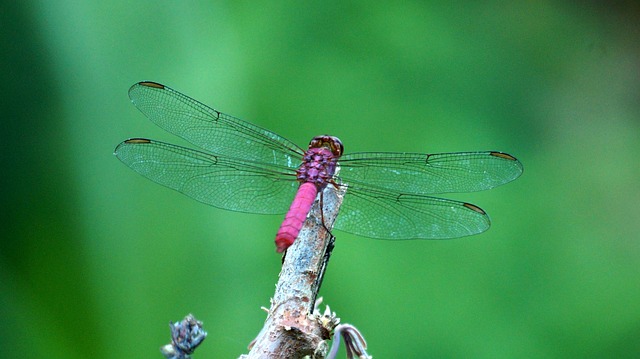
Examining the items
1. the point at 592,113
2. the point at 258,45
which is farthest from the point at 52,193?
the point at 592,113

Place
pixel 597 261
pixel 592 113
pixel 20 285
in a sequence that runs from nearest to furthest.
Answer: pixel 20 285, pixel 597 261, pixel 592 113

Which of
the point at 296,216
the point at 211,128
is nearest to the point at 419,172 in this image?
the point at 296,216

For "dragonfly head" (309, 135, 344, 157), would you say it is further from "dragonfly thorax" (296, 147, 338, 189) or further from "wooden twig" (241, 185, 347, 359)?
"wooden twig" (241, 185, 347, 359)

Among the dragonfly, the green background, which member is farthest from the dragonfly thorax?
the green background

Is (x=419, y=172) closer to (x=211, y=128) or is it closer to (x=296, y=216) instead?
(x=296, y=216)

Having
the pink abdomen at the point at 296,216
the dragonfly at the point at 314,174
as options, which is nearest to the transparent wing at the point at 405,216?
the dragonfly at the point at 314,174

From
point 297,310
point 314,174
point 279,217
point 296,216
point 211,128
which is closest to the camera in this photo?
point 297,310

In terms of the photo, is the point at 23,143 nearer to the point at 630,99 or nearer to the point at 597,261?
the point at 597,261

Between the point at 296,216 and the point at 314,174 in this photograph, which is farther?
the point at 314,174
